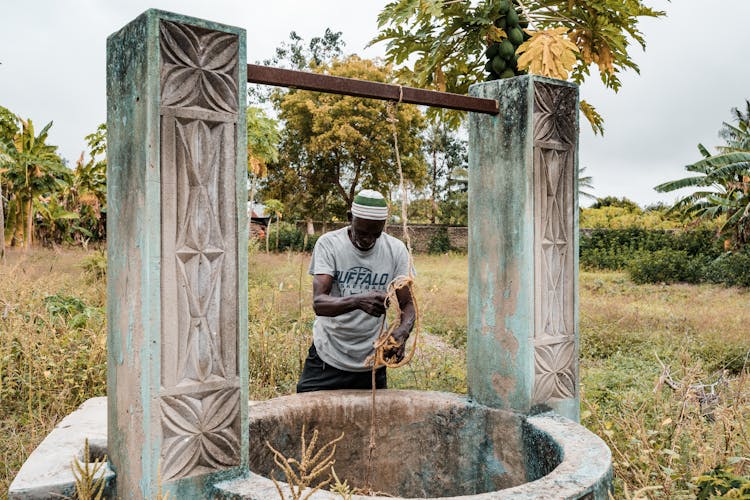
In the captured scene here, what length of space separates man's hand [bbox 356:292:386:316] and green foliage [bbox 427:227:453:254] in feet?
67.5

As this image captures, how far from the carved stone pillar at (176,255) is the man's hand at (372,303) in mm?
866

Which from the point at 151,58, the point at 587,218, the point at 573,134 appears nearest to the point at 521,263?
the point at 573,134

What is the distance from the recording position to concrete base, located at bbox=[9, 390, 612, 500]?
8.97ft

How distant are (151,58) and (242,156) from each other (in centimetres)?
42

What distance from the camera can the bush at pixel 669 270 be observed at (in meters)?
16.8

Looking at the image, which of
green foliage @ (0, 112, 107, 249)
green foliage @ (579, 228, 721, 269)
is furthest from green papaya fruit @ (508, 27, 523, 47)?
green foliage @ (579, 228, 721, 269)

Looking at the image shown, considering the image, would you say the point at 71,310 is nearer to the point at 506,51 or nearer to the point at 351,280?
the point at 351,280

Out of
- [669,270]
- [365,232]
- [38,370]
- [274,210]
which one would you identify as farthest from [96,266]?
[669,270]

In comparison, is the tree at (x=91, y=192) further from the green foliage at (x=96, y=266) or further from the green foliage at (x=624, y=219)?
the green foliage at (x=624, y=219)

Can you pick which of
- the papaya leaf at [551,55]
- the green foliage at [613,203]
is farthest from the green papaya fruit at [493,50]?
the green foliage at [613,203]

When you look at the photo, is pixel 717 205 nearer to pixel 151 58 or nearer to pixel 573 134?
pixel 573 134

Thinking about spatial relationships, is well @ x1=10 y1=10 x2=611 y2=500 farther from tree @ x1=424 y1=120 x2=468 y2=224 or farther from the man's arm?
tree @ x1=424 y1=120 x2=468 y2=224

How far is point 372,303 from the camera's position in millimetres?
3014

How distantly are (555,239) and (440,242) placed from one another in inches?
814
